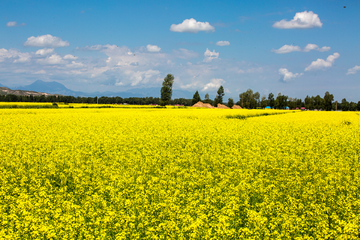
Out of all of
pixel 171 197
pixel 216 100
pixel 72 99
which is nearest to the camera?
pixel 171 197

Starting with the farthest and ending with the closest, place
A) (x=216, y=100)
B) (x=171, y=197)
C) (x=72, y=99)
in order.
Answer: (x=216, y=100) → (x=72, y=99) → (x=171, y=197)

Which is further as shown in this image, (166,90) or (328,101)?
(328,101)

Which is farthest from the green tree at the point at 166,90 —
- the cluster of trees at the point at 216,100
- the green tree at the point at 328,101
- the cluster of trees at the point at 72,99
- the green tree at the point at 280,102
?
→ the green tree at the point at 328,101

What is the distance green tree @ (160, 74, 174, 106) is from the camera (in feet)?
401

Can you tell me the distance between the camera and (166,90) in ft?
404

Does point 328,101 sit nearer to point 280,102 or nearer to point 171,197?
point 280,102

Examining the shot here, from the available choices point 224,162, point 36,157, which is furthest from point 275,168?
point 36,157

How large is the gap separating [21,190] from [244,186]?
775cm

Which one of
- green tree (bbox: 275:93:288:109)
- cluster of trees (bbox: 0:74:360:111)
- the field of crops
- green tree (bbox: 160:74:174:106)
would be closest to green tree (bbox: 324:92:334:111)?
A: cluster of trees (bbox: 0:74:360:111)

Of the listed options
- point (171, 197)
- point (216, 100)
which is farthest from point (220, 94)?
point (171, 197)

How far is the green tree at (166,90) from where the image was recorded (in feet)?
401

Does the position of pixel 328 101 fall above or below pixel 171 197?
above

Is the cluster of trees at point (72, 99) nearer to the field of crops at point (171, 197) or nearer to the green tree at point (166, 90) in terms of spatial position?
the green tree at point (166, 90)

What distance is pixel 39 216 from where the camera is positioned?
6.67 metres
